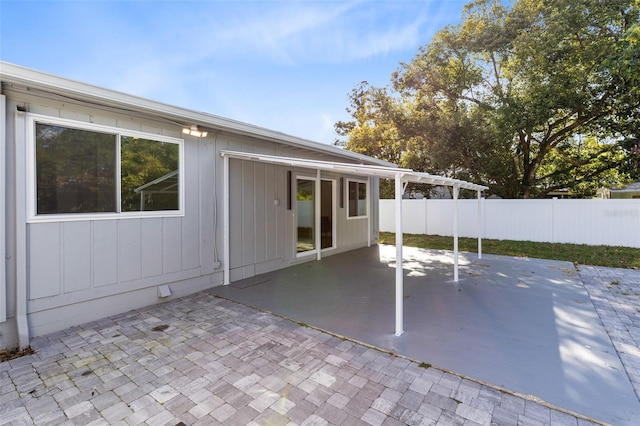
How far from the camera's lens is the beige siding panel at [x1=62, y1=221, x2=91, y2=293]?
3.44m

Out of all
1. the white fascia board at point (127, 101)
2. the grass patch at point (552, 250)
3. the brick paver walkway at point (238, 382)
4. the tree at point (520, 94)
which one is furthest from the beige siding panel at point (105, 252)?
the tree at point (520, 94)

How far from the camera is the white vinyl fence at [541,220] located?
326 inches

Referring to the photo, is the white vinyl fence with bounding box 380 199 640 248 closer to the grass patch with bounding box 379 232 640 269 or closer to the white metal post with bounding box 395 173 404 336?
the grass patch with bounding box 379 232 640 269

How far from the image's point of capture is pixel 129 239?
3.96m

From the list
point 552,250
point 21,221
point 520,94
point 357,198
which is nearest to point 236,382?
point 21,221

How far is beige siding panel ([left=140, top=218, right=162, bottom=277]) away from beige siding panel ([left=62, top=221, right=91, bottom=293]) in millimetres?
618

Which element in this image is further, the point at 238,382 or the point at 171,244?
the point at 171,244

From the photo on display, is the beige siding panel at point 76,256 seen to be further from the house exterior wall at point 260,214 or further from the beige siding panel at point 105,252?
the house exterior wall at point 260,214

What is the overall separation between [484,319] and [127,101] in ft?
16.6

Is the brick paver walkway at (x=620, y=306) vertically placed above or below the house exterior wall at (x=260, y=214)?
below

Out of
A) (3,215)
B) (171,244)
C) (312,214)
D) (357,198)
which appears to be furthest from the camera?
(357,198)

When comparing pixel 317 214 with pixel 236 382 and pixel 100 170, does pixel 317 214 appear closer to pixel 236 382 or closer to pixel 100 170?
pixel 100 170

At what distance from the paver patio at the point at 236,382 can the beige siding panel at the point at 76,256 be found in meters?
0.52

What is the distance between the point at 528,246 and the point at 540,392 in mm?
7963
